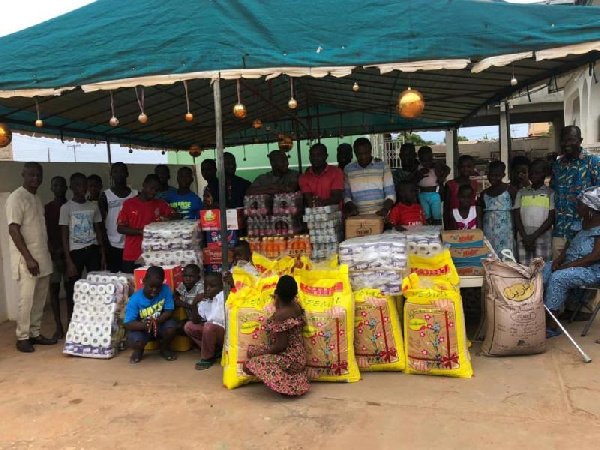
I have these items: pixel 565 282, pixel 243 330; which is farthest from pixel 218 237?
pixel 565 282

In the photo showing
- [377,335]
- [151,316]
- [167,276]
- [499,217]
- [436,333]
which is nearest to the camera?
[436,333]

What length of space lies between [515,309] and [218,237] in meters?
2.85

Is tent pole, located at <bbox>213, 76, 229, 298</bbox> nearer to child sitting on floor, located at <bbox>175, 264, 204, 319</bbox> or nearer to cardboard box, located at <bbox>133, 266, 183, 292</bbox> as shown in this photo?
child sitting on floor, located at <bbox>175, 264, 204, 319</bbox>

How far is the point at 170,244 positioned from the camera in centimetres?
486

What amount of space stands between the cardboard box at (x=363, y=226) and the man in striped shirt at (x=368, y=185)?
1.35 feet

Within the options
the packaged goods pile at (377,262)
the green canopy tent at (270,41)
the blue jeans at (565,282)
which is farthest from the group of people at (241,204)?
the green canopy tent at (270,41)

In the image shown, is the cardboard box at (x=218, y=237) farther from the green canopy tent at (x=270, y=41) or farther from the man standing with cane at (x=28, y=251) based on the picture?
the man standing with cane at (x=28, y=251)

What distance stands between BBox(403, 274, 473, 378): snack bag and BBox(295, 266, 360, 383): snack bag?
470mm

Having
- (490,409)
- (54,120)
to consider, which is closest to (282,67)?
(490,409)

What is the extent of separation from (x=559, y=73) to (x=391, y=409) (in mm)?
4131

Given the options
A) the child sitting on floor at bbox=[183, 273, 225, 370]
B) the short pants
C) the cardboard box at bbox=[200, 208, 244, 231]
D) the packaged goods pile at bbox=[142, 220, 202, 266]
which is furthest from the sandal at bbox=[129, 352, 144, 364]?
the short pants

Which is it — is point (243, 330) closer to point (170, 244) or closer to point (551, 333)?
point (170, 244)

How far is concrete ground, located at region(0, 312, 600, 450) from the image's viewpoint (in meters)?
2.91

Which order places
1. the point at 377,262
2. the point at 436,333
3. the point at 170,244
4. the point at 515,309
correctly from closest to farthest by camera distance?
the point at 436,333 → the point at 515,309 → the point at 377,262 → the point at 170,244
